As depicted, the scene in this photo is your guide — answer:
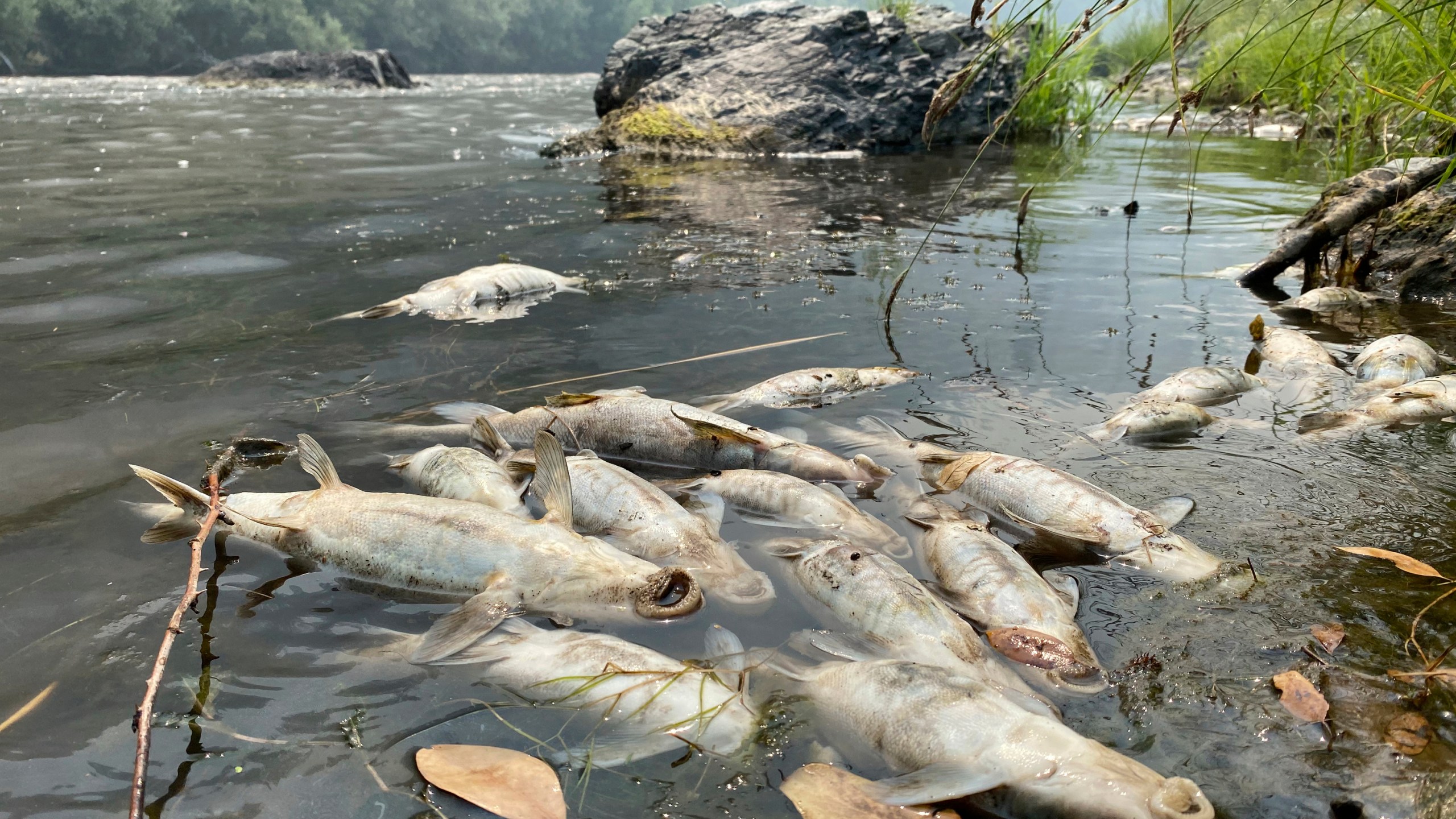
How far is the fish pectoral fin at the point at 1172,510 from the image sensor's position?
325cm

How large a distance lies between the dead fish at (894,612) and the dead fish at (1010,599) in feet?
0.25

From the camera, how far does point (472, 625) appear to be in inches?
105

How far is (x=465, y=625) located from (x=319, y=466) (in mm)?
1115

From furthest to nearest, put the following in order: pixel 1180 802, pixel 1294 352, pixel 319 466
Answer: pixel 1294 352, pixel 319 466, pixel 1180 802

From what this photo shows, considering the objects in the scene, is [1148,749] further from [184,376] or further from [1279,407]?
[184,376]

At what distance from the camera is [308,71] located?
37062 millimetres

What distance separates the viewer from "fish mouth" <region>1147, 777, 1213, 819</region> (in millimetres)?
1896

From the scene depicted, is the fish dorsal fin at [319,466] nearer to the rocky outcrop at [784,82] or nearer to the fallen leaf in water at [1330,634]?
the fallen leaf in water at [1330,634]

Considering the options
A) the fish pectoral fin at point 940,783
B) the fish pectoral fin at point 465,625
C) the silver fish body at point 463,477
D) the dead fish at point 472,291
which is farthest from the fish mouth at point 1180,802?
the dead fish at point 472,291

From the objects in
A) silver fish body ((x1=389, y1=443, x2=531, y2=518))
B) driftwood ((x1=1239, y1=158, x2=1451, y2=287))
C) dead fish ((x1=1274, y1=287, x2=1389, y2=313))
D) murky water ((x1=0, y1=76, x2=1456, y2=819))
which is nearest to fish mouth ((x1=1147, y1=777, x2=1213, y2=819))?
murky water ((x1=0, y1=76, x2=1456, y2=819))

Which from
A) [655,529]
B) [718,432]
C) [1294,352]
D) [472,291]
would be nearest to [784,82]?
[472,291]

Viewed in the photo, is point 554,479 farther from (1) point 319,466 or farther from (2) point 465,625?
(1) point 319,466

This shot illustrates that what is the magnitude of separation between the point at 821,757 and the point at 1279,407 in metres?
3.39

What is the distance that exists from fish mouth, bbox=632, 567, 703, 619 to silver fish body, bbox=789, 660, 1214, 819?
55cm
